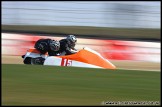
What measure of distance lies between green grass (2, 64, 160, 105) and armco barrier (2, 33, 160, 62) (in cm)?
421

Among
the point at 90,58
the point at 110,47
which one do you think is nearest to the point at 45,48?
the point at 90,58

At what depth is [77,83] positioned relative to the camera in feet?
25.5

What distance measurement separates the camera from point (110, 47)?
13961mm

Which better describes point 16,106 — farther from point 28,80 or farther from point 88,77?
point 88,77

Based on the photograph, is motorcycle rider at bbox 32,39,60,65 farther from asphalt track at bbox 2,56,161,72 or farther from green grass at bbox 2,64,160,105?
green grass at bbox 2,64,160,105

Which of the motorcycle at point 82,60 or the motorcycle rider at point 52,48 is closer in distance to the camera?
the motorcycle at point 82,60

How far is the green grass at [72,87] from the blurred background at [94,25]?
4322mm

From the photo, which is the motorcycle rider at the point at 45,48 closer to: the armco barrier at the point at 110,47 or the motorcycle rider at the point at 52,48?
the motorcycle rider at the point at 52,48

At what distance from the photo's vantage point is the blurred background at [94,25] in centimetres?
1380

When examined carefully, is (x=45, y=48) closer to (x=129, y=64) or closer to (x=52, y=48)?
(x=52, y=48)

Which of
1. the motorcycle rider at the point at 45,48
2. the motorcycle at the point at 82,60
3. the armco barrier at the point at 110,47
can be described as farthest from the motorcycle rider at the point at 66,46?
the armco barrier at the point at 110,47

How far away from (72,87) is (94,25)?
7433 millimetres

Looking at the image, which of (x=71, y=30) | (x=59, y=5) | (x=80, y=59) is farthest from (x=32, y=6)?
(x=80, y=59)

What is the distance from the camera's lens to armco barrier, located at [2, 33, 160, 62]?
13.7m
